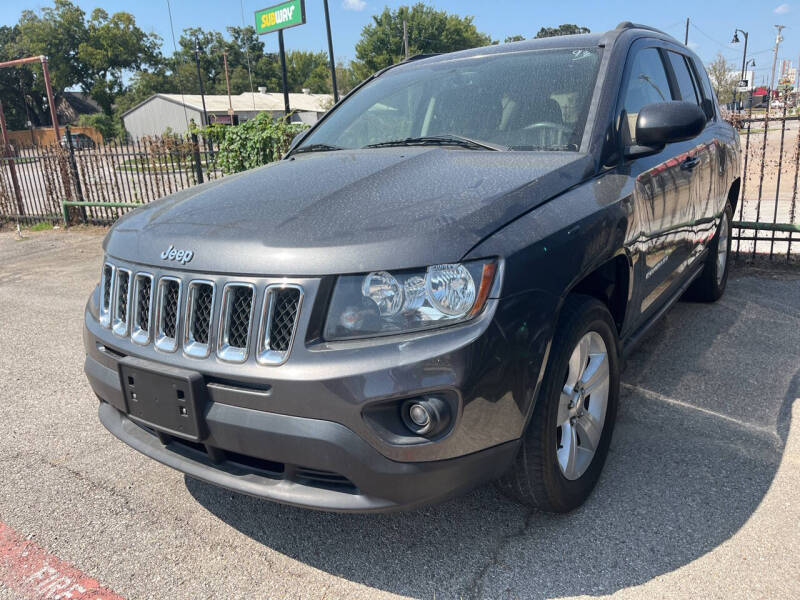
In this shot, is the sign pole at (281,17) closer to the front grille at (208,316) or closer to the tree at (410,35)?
the front grille at (208,316)

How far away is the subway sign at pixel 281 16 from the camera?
9.01m

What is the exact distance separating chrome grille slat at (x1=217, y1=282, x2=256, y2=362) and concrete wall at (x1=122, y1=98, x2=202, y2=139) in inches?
2405

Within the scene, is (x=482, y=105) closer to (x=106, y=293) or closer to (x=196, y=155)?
(x=106, y=293)

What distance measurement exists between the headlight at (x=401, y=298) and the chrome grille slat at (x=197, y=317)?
0.43 metres

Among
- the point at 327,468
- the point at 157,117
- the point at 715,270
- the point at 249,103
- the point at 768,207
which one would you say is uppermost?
the point at 249,103

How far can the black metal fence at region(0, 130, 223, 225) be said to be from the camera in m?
9.25

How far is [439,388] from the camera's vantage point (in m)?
1.79

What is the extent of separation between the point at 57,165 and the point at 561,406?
11.0 meters

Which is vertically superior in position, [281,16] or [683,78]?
[281,16]

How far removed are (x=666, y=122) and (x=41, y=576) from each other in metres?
2.96

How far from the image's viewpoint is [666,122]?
262 cm

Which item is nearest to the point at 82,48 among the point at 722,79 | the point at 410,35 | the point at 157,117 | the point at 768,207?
the point at 157,117

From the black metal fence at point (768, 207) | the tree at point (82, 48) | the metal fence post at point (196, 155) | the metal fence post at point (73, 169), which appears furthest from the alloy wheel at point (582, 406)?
the tree at point (82, 48)

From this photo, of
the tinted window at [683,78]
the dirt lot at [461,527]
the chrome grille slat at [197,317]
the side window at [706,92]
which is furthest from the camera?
the side window at [706,92]
